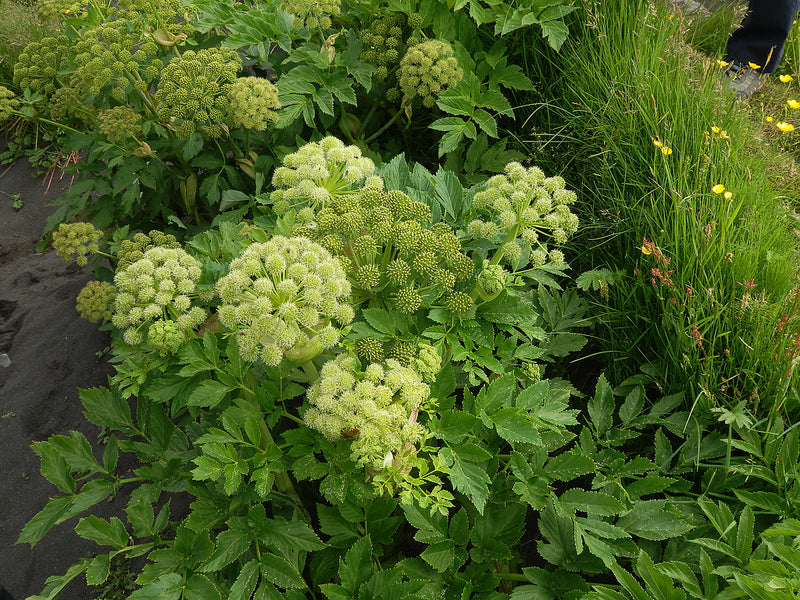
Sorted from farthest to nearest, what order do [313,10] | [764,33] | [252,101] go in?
[764,33] < [313,10] < [252,101]

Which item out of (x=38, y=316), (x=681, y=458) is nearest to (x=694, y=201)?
(x=681, y=458)

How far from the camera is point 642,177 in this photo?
3.19 meters

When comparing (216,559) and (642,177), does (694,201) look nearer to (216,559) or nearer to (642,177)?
(642,177)

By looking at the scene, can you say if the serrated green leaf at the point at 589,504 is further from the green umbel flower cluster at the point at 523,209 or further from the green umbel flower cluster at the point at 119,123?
the green umbel flower cluster at the point at 119,123

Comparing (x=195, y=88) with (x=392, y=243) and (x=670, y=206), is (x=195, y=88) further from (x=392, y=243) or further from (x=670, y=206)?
(x=670, y=206)

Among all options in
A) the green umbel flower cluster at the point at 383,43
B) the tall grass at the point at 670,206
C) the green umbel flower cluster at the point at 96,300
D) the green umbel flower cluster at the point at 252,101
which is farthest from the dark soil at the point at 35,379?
the tall grass at the point at 670,206

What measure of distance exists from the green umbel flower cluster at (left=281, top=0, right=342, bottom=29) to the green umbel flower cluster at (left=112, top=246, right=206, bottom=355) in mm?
1596

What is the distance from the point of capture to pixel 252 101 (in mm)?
2855

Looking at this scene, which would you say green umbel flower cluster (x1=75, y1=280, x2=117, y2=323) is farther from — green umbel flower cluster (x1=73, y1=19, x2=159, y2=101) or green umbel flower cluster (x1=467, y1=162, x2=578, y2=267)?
green umbel flower cluster (x1=467, y1=162, x2=578, y2=267)

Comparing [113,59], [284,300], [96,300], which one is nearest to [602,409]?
[284,300]

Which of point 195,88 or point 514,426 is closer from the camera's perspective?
point 514,426

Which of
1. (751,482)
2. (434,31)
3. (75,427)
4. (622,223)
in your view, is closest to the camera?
(751,482)

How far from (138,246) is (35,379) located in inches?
77.1

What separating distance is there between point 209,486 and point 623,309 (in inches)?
80.6
